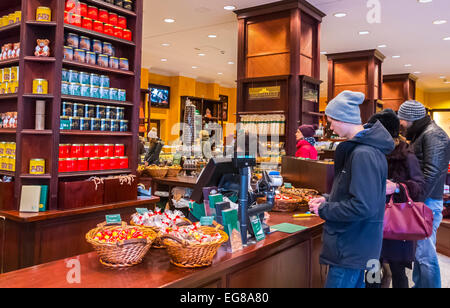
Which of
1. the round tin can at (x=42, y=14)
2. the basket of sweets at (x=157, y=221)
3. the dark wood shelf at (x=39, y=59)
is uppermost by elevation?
the round tin can at (x=42, y=14)

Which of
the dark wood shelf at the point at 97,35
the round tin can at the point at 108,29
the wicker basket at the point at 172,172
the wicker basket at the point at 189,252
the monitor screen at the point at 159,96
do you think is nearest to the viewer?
the wicker basket at the point at 189,252

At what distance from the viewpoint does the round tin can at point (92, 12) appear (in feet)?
12.4

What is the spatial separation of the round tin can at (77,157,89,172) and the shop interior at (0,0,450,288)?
0.01 meters

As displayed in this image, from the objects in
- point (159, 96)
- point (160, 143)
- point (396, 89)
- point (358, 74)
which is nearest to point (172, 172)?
point (160, 143)

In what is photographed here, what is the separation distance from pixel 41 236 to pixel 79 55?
A: 1687mm

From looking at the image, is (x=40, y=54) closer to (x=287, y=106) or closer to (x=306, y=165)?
(x=306, y=165)

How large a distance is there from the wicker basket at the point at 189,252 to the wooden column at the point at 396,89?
11785 millimetres

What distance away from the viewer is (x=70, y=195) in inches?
134

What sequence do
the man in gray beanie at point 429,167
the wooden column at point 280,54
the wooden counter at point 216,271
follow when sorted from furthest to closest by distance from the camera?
the wooden column at point 280,54 < the man in gray beanie at point 429,167 < the wooden counter at point 216,271

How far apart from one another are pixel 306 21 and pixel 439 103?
12.2 meters

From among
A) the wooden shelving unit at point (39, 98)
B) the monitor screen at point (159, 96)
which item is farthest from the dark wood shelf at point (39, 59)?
the monitor screen at point (159, 96)

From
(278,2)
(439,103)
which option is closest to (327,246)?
(278,2)

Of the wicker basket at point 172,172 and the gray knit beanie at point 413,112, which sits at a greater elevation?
the gray knit beanie at point 413,112

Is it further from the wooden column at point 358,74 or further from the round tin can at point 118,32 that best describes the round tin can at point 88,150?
the wooden column at point 358,74
